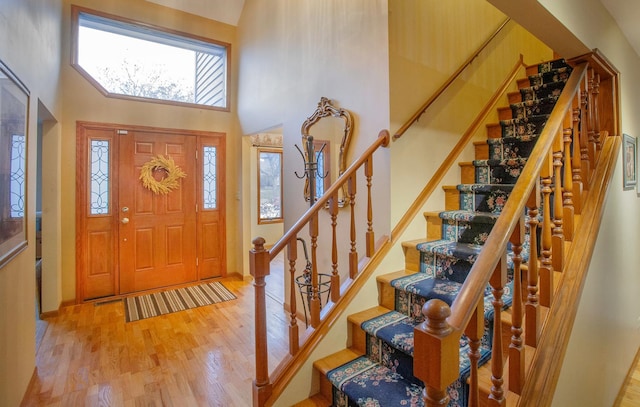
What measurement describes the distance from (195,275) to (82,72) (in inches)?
111

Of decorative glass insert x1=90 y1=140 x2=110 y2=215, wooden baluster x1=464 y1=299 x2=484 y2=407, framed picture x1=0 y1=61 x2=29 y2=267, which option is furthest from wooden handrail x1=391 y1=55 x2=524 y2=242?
decorative glass insert x1=90 y1=140 x2=110 y2=215

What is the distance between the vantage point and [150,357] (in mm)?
2572

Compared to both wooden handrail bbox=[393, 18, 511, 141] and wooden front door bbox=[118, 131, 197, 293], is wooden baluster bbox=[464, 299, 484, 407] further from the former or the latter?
wooden front door bbox=[118, 131, 197, 293]

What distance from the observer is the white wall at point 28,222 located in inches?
67.9

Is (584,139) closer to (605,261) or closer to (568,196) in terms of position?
(568,196)

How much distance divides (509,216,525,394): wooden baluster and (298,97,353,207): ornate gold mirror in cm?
152

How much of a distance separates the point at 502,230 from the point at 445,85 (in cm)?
186

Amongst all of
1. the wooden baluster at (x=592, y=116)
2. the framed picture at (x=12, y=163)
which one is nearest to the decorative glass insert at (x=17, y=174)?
the framed picture at (x=12, y=163)

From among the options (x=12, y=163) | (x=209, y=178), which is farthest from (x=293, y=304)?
(x=209, y=178)

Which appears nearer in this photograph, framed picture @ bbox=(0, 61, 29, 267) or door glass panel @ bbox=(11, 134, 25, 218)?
framed picture @ bbox=(0, 61, 29, 267)

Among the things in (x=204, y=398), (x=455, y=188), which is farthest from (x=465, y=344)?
(x=204, y=398)

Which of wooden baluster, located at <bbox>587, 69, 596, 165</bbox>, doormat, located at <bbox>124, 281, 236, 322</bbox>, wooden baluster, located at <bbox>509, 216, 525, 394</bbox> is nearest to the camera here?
wooden baluster, located at <bbox>509, 216, 525, 394</bbox>

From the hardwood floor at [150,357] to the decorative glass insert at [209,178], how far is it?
154 centimetres

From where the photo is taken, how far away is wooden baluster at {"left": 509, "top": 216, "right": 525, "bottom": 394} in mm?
1170
